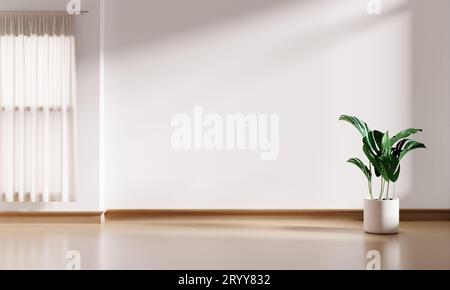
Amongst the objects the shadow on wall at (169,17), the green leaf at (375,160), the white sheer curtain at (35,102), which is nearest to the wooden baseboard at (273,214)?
the white sheer curtain at (35,102)

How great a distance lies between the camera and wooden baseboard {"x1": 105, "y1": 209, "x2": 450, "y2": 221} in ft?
15.2

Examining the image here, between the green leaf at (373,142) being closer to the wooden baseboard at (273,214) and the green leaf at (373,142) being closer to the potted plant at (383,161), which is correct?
the potted plant at (383,161)

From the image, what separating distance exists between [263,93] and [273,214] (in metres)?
1.03

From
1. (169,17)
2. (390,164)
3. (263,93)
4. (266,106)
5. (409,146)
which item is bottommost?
(390,164)

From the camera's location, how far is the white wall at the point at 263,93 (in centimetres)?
463

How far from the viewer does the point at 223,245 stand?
3678 mm

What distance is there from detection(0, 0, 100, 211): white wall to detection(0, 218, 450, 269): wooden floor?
181 mm

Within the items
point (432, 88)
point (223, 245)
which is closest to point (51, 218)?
point (223, 245)

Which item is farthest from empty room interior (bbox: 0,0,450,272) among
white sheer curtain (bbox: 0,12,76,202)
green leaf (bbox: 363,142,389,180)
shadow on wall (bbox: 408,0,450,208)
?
green leaf (bbox: 363,142,389,180)

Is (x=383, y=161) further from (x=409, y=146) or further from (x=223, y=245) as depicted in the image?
(x=223, y=245)

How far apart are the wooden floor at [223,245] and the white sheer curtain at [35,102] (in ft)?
1.24

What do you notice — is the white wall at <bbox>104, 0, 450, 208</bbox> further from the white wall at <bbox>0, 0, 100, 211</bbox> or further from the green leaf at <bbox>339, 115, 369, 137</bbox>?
the green leaf at <bbox>339, 115, 369, 137</bbox>
